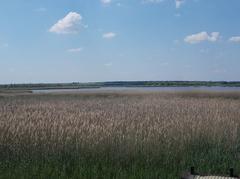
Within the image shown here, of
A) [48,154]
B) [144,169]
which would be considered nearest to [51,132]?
[48,154]

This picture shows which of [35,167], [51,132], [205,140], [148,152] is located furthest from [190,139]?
[35,167]

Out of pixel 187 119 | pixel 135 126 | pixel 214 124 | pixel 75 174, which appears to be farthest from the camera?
pixel 187 119

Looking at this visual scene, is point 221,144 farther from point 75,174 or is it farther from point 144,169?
point 75,174

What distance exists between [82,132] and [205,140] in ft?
11.1

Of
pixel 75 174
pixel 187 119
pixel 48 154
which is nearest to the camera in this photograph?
pixel 75 174

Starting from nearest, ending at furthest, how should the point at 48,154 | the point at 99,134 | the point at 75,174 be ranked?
the point at 75,174, the point at 48,154, the point at 99,134

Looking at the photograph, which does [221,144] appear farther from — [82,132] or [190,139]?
[82,132]

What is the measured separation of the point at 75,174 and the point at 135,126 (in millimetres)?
4503

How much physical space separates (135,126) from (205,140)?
214 centimetres

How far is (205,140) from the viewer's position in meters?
11.4

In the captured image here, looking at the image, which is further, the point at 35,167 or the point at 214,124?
the point at 214,124

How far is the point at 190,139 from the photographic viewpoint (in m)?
11.1

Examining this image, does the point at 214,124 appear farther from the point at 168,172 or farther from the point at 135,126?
the point at 168,172

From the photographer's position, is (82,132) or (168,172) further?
(82,132)
